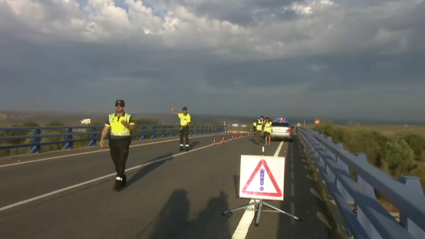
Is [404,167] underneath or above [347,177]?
underneath

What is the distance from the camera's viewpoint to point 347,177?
20.7ft

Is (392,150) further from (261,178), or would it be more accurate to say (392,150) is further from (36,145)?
(261,178)

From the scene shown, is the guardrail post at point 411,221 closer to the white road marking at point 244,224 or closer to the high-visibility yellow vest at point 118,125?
the white road marking at point 244,224

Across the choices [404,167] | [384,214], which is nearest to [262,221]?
[384,214]

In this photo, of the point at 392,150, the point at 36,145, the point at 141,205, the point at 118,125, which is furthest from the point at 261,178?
the point at 392,150

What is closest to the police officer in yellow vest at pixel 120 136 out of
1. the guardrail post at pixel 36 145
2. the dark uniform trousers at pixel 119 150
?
the dark uniform trousers at pixel 119 150

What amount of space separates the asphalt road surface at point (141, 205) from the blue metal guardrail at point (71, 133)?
366 cm

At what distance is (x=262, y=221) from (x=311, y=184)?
16.2 ft

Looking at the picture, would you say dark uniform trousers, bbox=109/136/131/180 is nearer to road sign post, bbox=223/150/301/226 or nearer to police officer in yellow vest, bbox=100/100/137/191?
police officer in yellow vest, bbox=100/100/137/191

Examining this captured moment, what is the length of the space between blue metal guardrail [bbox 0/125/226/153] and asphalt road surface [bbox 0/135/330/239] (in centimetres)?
366

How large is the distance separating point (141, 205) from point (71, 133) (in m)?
14.0

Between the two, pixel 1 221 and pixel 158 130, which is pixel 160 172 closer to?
pixel 1 221

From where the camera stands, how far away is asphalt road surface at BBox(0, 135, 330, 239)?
697cm

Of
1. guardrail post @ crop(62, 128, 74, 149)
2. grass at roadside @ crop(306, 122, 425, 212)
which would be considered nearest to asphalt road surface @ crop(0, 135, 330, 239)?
guardrail post @ crop(62, 128, 74, 149)
